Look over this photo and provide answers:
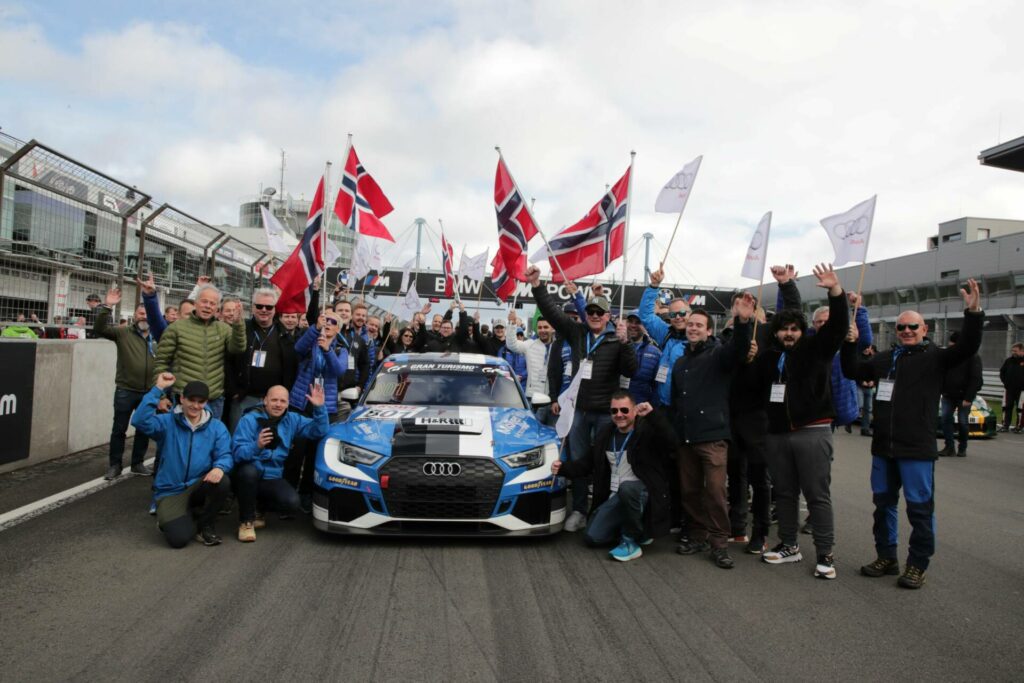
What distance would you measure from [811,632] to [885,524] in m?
1.51

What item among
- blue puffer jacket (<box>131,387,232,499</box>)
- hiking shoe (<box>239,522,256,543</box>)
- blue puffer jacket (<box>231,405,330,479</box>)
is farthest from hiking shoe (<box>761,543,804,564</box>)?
blue puffer jacket (<box>131,387,232,499</box>)

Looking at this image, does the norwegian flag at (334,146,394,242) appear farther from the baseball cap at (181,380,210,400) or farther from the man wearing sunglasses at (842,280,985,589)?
the man wearing sunglasses at (842,280,985,589)

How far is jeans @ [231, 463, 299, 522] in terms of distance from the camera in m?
5.43

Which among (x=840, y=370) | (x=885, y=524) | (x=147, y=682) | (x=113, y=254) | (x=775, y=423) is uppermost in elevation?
(x=113, y=254)

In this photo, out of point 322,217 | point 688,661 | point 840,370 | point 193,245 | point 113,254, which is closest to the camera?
point 688,661

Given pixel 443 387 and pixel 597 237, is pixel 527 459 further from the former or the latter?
pixel 597 237

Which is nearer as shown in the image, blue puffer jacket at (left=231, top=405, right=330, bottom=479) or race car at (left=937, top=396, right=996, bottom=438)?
blue puffer jacket at (left=231, top=405, right=330, bottom=479)

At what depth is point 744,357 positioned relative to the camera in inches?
206

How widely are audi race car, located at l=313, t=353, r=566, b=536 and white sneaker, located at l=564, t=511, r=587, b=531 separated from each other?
0.40m

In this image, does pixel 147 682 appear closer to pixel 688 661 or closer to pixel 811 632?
pixel 688 661

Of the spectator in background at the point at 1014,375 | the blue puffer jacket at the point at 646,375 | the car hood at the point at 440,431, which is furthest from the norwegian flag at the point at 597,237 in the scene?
the spectator in background at the point at 1014,375

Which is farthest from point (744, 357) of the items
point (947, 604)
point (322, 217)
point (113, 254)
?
point (113, 254)

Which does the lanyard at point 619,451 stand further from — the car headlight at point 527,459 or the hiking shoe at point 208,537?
the hiking shoe at point 208,537

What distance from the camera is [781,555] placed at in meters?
5.27
